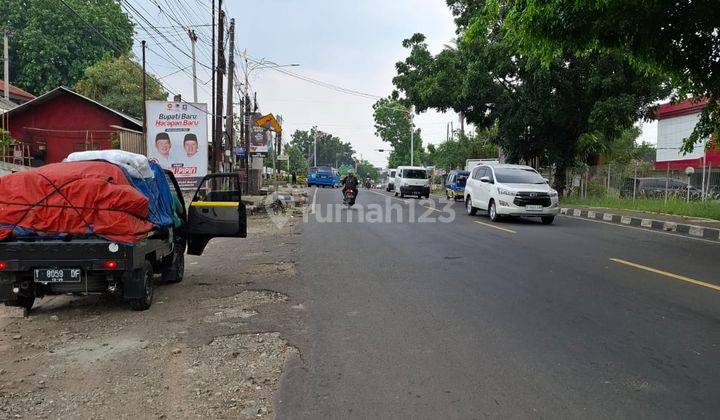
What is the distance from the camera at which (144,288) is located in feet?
19.4

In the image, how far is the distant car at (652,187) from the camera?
72.7 ft

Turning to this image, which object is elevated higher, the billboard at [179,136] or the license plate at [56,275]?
the billboard at [179,136]

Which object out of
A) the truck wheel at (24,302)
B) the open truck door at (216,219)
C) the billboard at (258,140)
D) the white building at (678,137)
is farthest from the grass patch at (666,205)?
the billboard at (258,140)

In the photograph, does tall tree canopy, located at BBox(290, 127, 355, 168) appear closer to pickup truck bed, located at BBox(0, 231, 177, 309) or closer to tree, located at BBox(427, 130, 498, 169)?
tree, located at BBox(427, 130, 498, 169)

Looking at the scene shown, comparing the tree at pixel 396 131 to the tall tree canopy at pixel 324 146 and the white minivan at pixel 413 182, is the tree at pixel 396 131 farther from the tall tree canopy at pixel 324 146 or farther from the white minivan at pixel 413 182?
the tall tree canopy at pixel 324 146

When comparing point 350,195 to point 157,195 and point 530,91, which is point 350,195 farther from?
point 157,195

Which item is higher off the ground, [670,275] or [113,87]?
[113,87]

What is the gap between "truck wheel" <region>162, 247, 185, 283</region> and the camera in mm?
7520

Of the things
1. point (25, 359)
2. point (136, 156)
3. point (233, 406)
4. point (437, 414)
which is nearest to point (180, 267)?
point (136, 156)

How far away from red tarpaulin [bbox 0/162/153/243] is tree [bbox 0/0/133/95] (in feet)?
153

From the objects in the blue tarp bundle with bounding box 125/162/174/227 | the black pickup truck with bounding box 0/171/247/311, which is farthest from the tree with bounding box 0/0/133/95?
the black pickup truck with bounding box 0/171/247/311

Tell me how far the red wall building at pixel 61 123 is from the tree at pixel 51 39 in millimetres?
18016

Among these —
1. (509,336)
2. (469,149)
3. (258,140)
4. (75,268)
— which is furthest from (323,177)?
(509,336)

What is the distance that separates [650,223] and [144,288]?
14.8 meters
